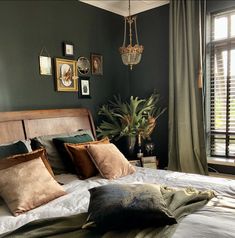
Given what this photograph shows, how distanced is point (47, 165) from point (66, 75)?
1.34 metres

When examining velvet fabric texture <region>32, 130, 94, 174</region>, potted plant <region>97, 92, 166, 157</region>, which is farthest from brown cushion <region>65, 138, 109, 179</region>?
potted plant <region>97, 92, 166, 157</region>

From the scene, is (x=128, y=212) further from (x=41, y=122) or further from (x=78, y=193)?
(x=41, y=122)

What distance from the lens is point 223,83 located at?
2.99 metres

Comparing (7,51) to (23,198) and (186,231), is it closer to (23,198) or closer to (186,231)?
(23,198)

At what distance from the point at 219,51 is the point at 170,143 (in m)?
1.31

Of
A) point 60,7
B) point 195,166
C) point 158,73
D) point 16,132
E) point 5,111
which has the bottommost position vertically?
point 195,166

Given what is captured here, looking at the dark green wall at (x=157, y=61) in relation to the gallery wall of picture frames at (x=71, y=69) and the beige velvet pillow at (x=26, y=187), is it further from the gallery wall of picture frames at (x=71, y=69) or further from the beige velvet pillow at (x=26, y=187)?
the beige velvet pillow at (x=26, y=187)

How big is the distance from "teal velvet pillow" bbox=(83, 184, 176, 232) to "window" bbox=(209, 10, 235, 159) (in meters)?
2.04

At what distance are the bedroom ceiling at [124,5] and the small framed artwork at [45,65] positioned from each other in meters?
1.01

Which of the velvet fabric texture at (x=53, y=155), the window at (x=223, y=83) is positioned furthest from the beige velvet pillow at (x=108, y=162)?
the window at (x=223, y=83)

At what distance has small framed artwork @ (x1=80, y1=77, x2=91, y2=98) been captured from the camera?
3.20 metres

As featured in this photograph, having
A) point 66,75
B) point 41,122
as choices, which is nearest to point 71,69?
point 66,75

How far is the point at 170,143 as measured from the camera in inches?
127

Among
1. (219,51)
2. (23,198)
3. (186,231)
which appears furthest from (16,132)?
(219,51)
